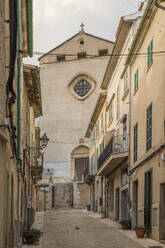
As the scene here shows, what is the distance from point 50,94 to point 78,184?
12985 mm

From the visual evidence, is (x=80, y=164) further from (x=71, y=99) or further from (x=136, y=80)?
(x=136, y=80)

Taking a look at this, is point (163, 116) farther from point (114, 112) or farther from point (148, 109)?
point (114, 112)

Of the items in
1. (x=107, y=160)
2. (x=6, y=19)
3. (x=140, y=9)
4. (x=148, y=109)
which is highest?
(x=140, y=9)

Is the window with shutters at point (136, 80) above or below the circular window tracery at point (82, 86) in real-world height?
below

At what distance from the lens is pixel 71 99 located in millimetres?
55000

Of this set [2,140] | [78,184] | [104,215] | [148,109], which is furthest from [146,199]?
[78,184]

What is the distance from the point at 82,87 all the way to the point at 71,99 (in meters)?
1.79

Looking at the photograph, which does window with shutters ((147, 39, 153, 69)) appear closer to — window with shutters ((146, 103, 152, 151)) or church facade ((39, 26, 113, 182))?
window with shutters ((146, 103, 152, 151))

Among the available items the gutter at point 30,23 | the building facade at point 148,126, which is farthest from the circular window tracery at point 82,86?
the gutter at point 30,23

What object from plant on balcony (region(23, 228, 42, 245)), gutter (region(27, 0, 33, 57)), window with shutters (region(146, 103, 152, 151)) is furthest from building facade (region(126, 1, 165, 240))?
gutter (region(27, 0, 33, 57))

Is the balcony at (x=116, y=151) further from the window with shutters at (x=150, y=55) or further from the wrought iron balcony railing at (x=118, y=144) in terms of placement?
the window with shutters at (x=150, y=55)

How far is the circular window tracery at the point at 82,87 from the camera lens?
2164 inches

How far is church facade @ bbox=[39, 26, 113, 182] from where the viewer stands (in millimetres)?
53250

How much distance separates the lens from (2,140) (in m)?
10.4
